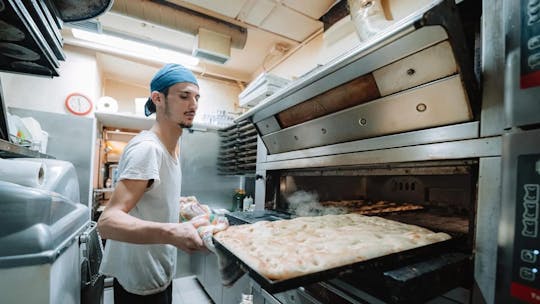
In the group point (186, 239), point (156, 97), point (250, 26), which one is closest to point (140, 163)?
point (186, 239)

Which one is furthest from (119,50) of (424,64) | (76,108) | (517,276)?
(517,276)

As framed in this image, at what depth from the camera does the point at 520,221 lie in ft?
2.05

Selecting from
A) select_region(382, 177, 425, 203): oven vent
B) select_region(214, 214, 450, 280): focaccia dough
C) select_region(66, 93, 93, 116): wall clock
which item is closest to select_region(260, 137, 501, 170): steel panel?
select_region(214, 214, 450, 280): focaccia dough

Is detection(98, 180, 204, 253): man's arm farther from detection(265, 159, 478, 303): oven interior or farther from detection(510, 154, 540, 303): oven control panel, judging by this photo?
detection(510, 154, 540, 303): oven control panel

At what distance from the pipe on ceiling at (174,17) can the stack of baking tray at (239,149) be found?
1084 mm

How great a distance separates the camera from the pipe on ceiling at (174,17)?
239 cm

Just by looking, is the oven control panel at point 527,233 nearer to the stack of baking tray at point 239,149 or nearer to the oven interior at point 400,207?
the oven interior at point 400,207

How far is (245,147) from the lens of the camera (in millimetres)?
2848

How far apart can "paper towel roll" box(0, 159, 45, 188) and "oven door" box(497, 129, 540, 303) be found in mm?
2118

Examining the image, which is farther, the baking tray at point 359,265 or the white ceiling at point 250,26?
the white ceiling at point 250,26

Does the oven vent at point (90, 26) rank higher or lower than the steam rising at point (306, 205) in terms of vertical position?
higher

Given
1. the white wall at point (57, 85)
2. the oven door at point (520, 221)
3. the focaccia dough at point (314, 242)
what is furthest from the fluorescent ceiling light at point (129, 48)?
the oven door at point (520, 221)

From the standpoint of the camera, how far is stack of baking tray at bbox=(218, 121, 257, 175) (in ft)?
9.07

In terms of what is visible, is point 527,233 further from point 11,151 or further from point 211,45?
point 211,45
